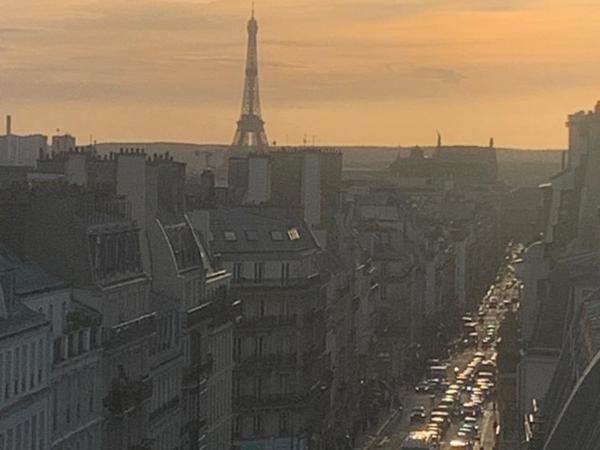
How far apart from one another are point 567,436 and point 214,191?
4397 cm

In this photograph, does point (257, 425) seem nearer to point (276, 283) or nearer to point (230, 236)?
point (276, 283)

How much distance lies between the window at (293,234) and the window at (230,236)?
255 cm

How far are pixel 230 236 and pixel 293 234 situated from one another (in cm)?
326

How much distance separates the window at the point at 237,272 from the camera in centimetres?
7125

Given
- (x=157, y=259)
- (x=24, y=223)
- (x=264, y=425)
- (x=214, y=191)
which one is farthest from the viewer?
(x=214, y=191)

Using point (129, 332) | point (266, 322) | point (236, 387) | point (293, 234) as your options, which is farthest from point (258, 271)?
point (129, 332)

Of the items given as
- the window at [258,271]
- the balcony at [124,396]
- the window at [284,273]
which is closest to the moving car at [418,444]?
the window at [284,273]

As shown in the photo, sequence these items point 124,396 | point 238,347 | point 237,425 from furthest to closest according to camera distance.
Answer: point 237,425
point 238,347
point 124,396

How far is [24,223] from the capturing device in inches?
1911

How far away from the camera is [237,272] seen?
2813 inches

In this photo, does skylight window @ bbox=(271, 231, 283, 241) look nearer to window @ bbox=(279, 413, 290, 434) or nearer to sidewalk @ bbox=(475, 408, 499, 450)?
window @ bbox=(279, 413, 290, 434)

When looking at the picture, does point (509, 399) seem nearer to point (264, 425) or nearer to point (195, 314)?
point (264, 425)

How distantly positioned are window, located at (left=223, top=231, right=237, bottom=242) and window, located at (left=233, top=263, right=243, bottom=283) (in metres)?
1.04

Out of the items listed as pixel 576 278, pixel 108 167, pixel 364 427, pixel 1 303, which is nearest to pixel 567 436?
pixel 1 303
